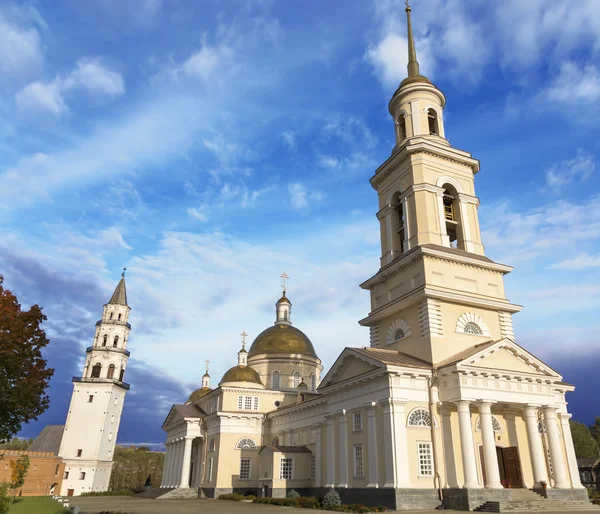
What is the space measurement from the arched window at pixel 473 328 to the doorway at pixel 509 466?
6.06 meters

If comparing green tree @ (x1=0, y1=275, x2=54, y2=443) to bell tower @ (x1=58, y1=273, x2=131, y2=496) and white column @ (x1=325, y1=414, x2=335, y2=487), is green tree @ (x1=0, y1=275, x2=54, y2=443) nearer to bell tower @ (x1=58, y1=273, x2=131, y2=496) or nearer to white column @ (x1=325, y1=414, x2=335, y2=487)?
white column @ (x1=325, y1=414, x2=335, y2=487)

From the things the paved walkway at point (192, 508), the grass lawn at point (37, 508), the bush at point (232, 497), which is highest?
the bush at point (232, 497)

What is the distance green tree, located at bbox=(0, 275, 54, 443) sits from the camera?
61.2 ft

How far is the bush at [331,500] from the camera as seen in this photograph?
962 inches

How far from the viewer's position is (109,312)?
66.5 metres

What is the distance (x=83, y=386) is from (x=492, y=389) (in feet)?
172

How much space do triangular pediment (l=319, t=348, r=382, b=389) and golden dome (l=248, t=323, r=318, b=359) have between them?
71.6 feet

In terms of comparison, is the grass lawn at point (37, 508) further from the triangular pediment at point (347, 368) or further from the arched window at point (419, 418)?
the arched window at point (419, 418)

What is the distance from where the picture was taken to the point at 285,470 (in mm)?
33469

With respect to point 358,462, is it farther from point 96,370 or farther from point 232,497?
point 96,370

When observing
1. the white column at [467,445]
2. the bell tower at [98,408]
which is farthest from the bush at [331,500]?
the bell tower at [98,408]

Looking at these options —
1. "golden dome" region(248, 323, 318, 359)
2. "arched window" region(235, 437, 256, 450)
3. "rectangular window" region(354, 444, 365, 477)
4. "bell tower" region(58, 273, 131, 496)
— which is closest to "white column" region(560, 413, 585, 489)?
"rectangular window" region(354, 444, 365, 477)

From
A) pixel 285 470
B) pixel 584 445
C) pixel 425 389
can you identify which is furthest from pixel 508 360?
pixel 584 445

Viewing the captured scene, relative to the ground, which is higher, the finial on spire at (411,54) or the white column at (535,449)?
the finial on spire at (411,54)
